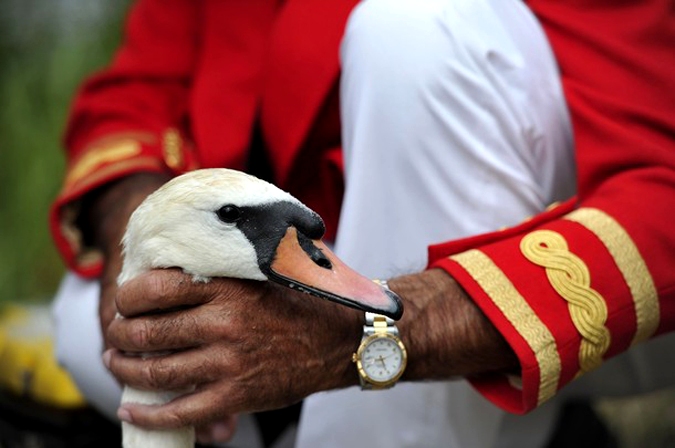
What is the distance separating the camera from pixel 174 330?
96 centimetres

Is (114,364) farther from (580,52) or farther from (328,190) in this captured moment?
(580,52)

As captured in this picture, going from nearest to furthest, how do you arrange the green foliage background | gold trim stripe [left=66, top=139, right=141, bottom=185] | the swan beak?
the swan beak < gold trim stripe [left=66, top=139, right=141, bottom=185] < the green foliage background

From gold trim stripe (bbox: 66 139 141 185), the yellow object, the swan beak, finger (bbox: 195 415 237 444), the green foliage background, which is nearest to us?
the swan beak

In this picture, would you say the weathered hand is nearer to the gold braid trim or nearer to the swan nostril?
the swan nostril

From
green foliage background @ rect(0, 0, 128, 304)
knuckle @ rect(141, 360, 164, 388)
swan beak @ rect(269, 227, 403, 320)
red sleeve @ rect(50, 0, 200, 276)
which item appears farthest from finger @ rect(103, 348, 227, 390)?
green foliage background @ rect(0, 0, 128, 304)

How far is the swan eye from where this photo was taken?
898 millimetres

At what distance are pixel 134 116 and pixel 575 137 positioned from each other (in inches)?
26.2

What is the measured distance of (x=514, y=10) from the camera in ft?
3.91

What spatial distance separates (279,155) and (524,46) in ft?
1.15

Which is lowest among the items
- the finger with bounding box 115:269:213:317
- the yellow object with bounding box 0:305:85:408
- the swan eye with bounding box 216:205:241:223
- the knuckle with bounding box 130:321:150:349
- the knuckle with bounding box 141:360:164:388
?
the yellow object with bounding box 0:305:85:408

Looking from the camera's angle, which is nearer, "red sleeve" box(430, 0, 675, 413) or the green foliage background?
"red sleeve" box(430, 0, 675, 413)

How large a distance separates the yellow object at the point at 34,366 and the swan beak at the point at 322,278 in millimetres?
716

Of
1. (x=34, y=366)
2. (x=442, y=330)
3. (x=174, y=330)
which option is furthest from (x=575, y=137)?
(x=34, y=366)

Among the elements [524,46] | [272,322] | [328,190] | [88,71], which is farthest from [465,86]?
[88,71]
